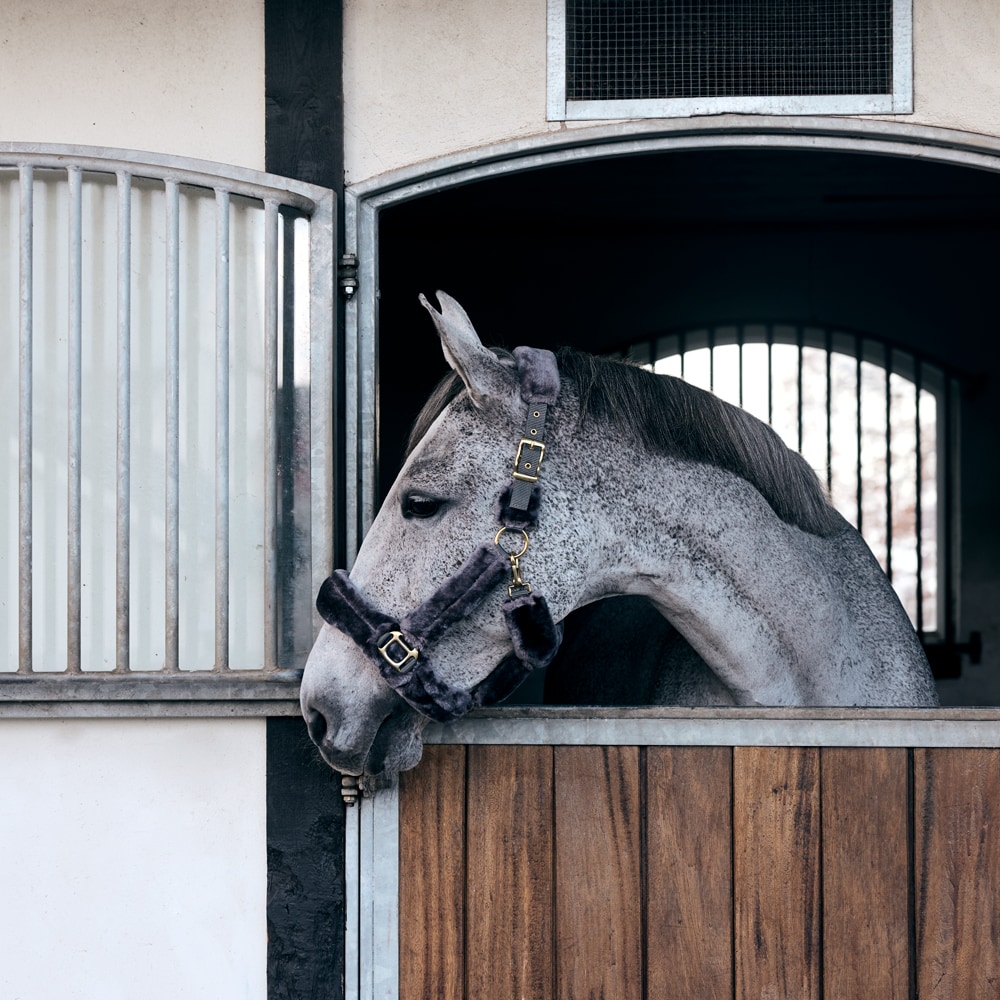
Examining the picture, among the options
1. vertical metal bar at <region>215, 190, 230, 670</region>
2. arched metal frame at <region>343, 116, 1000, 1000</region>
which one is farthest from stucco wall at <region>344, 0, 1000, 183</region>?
vertical metal bar at <region>215, 190, 230, 670</region>

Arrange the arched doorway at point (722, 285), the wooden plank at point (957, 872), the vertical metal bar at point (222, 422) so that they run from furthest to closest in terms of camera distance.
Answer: the arched doorway at point (722, 285) → the vertical metal bar at point (222, 422) → the wooden plank at point (957, 872)

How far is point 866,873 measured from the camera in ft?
6.33

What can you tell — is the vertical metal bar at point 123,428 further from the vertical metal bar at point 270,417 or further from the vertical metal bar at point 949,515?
the vertical metal bar at point 949,515

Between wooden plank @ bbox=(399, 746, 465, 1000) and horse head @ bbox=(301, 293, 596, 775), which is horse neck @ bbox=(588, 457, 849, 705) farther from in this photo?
wooden plank @ bbox=(399, 746, 465, 1000)

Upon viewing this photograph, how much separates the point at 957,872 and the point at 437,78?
174cm

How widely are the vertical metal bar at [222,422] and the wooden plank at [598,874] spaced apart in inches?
26.1

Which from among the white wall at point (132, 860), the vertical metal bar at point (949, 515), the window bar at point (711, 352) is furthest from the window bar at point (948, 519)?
the white wall at point (132, 860)

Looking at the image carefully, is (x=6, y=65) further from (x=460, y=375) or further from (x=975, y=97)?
(x=975, y=97)

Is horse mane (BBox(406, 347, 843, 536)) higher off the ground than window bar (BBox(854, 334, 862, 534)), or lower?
lower

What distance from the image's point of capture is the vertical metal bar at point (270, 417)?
6.73 feet

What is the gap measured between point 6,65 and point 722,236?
3.39 metres

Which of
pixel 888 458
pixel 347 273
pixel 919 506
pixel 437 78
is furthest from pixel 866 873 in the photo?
pixel 919 506

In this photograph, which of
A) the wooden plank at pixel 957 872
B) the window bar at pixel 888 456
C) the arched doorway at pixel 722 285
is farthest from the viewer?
the window bar at pixel 888 456

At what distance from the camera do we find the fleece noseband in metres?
1.79
